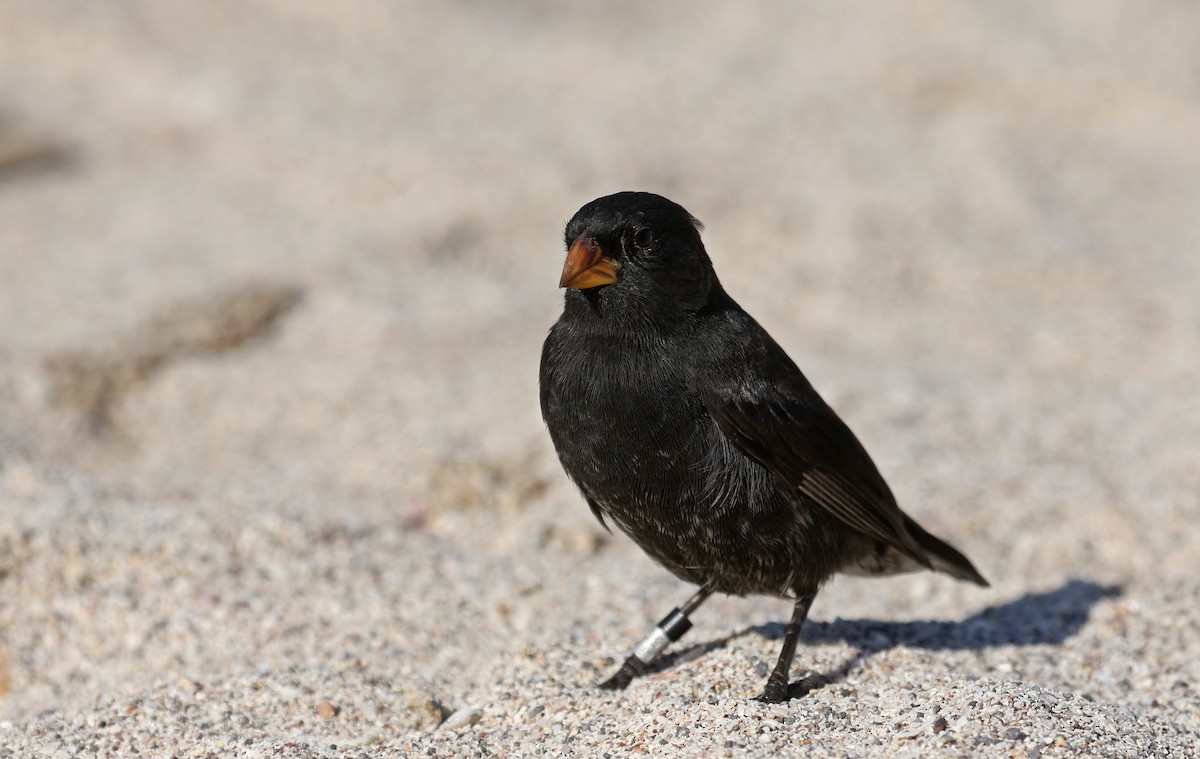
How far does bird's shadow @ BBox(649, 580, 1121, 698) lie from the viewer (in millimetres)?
3775

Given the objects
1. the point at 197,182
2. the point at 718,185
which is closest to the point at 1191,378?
the point at 718,185

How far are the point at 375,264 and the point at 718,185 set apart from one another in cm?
227

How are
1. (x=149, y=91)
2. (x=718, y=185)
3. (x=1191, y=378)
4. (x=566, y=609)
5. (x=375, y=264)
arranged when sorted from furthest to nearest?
(x=149, y=91) → (x=718, y=185) → (x=375, y=264) → (x=1191, y=378) → (x=566, y=609)

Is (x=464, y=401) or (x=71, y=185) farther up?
(x=71, y=185)

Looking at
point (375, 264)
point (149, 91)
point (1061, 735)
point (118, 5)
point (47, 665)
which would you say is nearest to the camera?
point (1061, 735)

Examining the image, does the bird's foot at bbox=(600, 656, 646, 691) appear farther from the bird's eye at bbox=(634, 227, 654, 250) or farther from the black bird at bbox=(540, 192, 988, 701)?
the bird's eye at bbox=(634, 227, 654, 250)

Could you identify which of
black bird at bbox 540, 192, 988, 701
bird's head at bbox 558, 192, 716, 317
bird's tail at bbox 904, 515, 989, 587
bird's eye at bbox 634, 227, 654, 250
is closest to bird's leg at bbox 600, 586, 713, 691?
black bird at bbox 540, 192, 988, 701

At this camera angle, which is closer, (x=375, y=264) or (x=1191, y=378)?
(x=1191, y=378)

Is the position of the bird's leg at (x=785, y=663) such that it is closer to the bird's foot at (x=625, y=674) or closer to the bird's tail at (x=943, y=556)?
the bird's foot at (x=625, y=674)

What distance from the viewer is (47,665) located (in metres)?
4.07

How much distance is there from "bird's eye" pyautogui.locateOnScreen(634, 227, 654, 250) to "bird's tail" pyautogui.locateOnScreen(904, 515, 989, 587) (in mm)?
1251

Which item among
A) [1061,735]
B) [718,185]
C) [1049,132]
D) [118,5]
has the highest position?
[118,5]

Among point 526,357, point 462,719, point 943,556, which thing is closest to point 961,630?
point 943,556

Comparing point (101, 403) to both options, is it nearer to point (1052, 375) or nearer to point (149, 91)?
point (149, 91)
